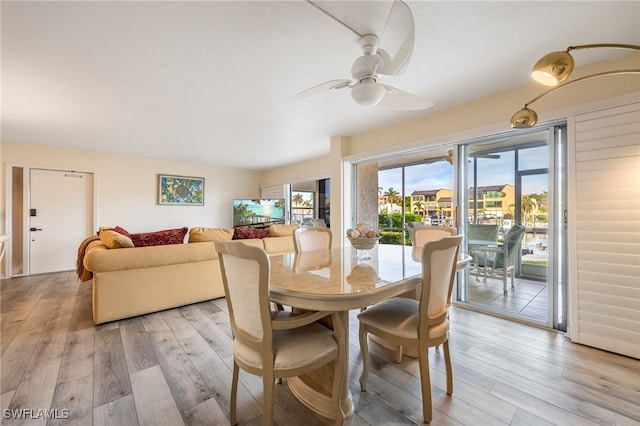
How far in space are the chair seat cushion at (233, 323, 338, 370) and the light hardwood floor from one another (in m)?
0.46

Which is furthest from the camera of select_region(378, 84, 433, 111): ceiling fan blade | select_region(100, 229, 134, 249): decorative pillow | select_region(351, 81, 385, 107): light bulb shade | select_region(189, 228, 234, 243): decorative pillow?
select_region(189, 228, 234, 243): decorative pillow

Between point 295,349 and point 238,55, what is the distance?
211 centimetres

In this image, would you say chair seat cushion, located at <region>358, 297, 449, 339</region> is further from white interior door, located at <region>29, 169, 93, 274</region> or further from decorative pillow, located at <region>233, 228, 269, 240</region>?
white interior door, located at <region>29, 169, 93, 274</region>

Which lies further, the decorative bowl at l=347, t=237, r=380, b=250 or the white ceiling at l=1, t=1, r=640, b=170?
the decorative bowl at l=347, t=237, r=380, b=250

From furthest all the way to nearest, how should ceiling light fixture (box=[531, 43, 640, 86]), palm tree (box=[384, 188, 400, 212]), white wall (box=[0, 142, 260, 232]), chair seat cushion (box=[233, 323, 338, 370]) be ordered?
palm tree (box=[384, 188, 400, 212]) < white wall (box=[0, 142, 260, 232]) < chair seat cushion (box=[233, 323, 338, 370]) < ceiling light fixture (box=[531, 43, 640, 86])

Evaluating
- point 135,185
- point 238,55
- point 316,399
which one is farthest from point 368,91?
point 135,185

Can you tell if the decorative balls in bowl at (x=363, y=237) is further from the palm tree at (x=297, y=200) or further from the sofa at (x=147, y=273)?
the palm tree at (x=297, y=200)

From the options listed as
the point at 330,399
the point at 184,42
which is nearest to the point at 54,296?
the point at 184,42

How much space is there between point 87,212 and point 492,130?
686 cm

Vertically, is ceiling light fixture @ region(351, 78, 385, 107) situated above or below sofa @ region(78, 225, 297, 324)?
above

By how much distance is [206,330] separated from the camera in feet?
8.16

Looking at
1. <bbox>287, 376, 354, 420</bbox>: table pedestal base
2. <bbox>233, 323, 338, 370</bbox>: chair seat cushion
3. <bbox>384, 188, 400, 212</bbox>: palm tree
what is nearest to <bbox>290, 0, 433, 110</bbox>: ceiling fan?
<bbox>233, 323, 338, 370</bbox>: chair seat cushion

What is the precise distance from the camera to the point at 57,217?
15.7 ft

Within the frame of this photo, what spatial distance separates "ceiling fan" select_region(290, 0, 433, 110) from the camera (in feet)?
4.80
